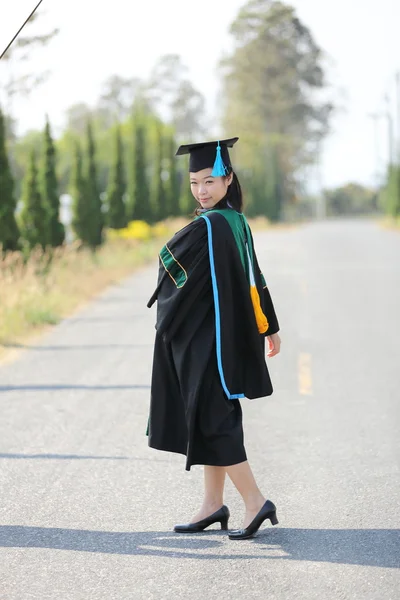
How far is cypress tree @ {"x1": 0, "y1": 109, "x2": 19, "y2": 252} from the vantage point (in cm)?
1650

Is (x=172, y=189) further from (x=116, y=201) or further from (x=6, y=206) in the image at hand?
(x=6, y=206)

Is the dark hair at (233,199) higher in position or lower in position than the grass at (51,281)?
higher

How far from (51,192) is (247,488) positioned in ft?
56.3

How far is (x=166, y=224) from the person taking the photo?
41.2 meters

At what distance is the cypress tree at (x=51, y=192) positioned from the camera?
827 inches

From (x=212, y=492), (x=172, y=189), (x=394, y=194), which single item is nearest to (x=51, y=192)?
(x=212, y=492)

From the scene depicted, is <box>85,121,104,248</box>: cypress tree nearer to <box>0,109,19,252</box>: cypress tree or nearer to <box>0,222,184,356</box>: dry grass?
<box>0,222,184,356</box>: dry grass

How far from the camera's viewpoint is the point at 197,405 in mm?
4961

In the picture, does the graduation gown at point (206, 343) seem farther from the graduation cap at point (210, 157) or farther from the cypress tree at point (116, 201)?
the cypress tree at point (116, 201)

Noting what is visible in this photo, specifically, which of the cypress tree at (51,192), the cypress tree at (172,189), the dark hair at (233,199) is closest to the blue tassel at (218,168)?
the dark hair at (233,199)

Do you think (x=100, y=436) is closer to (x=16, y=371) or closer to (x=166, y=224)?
(x=16, y=371)

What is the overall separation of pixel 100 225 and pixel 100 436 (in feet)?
62.8

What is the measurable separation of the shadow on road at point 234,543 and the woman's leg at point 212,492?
0.10m

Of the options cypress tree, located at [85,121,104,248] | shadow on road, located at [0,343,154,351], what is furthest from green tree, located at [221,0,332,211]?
shadow on road, located at [0,343,154,351]
